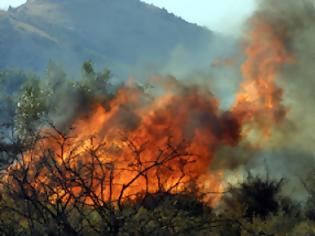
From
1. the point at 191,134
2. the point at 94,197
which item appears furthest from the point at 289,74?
the point at 94,197

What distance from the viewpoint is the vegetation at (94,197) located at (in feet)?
29.2

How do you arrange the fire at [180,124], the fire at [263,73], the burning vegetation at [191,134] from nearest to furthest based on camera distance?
the burning vegetation at [191,134], the fire at [180,124], the fire at [263,73]

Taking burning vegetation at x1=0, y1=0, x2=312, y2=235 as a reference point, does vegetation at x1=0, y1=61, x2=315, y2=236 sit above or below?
below

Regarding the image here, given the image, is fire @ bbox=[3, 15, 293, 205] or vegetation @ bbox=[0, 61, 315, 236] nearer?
vegetation @ bbox=[0, 61, 315, 236]

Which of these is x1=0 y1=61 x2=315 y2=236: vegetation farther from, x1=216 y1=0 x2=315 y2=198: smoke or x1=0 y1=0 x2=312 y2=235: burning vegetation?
→ x1=216 y1=0 x2=315 y2=198: smoke

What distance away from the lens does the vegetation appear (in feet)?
29.2

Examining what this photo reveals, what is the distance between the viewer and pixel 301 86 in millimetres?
31078

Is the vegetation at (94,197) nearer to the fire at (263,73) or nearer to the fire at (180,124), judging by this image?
the fire at (180,124)

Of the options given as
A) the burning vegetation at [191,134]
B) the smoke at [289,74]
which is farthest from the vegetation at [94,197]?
the smoke at [289,74]

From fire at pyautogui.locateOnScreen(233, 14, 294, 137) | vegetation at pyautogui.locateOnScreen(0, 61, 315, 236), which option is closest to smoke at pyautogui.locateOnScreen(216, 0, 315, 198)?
fire at pyautogui.locateOnScreen(233, 14, 294, 137)

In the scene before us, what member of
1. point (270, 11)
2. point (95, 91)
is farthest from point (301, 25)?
point (95, 91)

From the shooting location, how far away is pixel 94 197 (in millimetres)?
9047

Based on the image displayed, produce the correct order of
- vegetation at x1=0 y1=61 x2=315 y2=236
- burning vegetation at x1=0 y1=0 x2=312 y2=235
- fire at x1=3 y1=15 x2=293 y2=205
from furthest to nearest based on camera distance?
1. fire at x1=3 y1=15 x2=293 y2=205
2. burning vegetation at x1=0 y1=0 x2=312 y2=235
3. vegetation at x1=0 y1=61 x2=315 y2=236

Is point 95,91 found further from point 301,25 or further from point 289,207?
point 289,207
